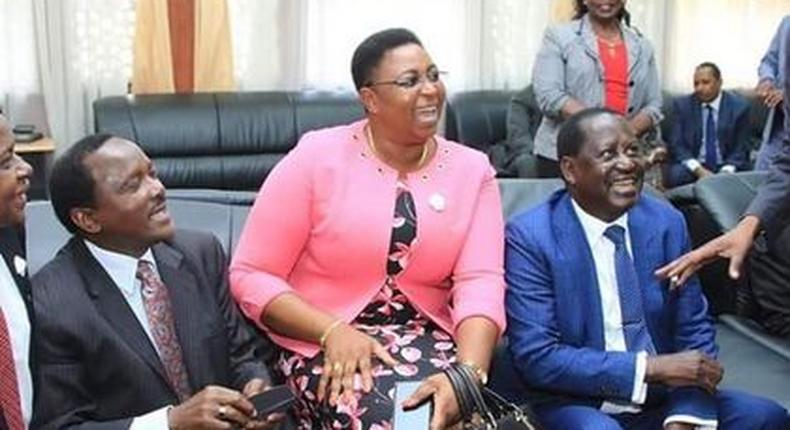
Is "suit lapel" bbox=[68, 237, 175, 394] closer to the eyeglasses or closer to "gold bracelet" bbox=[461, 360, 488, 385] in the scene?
"gold bracelet" bbox=[461, 360, 488, 385]

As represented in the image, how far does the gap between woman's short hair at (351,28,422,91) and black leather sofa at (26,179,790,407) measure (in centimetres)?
49

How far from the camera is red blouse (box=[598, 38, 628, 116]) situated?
4.00m

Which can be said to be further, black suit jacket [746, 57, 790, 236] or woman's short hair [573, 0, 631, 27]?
woman's short hair [573, 0, 631, 27]

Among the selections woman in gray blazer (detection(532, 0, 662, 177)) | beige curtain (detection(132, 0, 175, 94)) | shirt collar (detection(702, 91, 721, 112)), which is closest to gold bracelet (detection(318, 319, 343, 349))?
woman in gray blazer (detection(532, 0, 662, 177))

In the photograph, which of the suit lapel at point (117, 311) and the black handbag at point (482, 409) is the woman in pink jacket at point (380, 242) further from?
the suit lapel at point (117, 311)

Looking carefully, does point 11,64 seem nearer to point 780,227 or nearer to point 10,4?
point 10,4

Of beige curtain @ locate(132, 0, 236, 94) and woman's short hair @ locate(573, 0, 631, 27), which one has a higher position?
woman's short hair @ locate(573, 0, 631, 27)

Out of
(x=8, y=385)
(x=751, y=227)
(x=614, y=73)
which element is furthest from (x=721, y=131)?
(x=8, y=385)

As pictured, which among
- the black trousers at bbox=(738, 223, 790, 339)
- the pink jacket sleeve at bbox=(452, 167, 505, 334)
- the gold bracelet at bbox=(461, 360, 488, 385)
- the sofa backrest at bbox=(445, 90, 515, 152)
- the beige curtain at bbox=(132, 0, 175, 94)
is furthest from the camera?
the sofa backrest at bbox=(445, 90, 515, 152)

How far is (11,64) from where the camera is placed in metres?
Answer: 5.20

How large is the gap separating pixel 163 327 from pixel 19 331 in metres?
0.29

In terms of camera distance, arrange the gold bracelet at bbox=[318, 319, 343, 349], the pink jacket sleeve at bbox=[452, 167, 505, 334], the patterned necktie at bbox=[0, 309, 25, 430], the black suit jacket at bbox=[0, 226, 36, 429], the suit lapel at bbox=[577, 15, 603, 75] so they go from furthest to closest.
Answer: the suit lapel at bbox=[577, 15, 603, 75], the pink jacket sleeve at bbox=[452, 167, 505, 334], the gold bracelet at bbox=[318, 319, 343, 349], the black suit jacket at bbox=[0, 226, 36, 429], the patterned necktie at bbox=[0, 309, 25, 430]

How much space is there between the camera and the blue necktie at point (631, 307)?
2338 millimetres

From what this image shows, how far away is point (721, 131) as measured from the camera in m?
5.82
